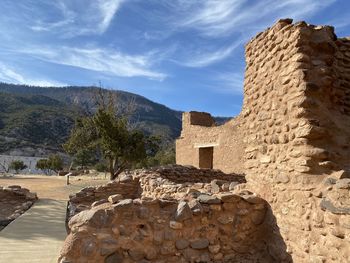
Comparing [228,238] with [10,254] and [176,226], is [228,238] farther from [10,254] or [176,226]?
[10,254]

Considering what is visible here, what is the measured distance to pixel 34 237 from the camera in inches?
283

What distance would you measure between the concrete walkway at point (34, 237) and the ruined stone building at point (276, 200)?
2.27 m

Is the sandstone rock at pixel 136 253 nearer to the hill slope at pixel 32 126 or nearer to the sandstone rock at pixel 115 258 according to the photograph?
the sandstone rock at pixel 115 258

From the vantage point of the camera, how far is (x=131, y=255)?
3.80 m

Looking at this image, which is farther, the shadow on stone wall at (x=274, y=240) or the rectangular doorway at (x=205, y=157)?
the rectangular doorway at (x=205, y=157)

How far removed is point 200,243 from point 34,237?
4.52 meters

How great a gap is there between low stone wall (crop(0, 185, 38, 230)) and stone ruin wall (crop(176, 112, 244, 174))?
6949 mm

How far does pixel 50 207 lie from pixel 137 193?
308 centimetres

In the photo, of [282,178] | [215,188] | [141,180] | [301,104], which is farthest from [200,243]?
[141,180]

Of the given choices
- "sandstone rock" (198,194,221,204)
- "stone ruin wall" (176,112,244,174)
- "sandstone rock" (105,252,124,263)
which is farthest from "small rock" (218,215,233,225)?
"stone ruin wall" (176,112,244,174)

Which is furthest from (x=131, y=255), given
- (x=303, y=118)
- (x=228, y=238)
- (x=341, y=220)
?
(x=303, y=118)

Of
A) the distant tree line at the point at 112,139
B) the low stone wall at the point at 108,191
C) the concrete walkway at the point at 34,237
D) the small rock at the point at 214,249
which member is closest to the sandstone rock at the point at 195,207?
the small rock at the point at 214,249

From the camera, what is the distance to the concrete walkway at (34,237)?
5707 millimetres

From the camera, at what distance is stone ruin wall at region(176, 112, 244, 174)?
42.1 ft
